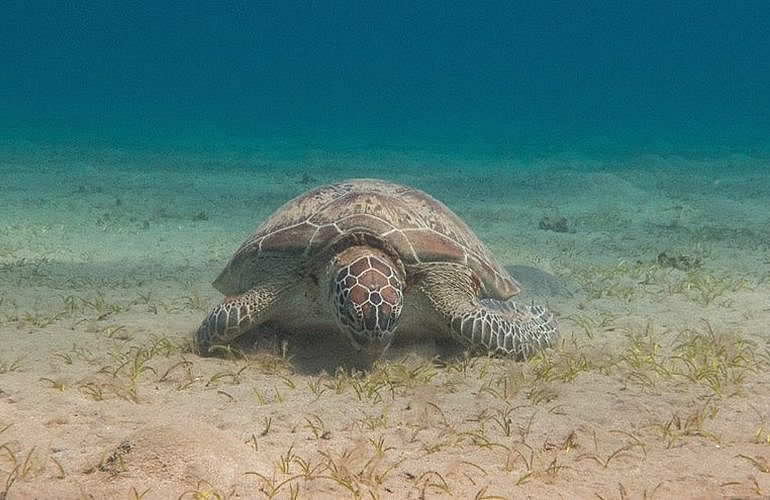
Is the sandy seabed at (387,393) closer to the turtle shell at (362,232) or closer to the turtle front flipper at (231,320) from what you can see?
the turtle front flipper at (231,320)

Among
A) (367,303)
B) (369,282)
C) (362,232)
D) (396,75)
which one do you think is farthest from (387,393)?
(396,75)

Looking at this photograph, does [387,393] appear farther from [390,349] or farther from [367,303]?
[390,349]

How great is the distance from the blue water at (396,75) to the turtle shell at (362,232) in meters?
24.2

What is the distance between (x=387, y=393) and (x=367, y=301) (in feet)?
2.04

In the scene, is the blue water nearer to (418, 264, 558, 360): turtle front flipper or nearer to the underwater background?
the underwater background

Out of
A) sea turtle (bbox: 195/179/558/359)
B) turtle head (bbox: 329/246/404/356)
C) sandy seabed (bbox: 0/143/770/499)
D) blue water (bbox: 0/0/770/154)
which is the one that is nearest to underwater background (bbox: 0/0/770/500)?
sandy seabed (bbox: 0/143/770/499)

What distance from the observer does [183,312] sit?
5742 millimetres

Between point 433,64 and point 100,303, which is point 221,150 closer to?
point 100,303

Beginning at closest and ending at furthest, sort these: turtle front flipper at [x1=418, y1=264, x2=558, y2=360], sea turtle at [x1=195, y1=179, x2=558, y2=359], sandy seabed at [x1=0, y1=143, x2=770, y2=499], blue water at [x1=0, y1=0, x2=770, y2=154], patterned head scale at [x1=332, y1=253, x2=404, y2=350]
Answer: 1. sandy seabed at [x1=0, y1=143, x2=770, y2=499]
2. patterned head scale at [x1=332, y1=253, x2=404, y2=350]
3. sea turtle at [x1=195, y1=179, x2=558, y2=359]
4. turtle front flipper at [x1=418, y1=264, x2=558, y2=360]
5. blue water at [x1=0, y1=0, x2=770, y2=154]

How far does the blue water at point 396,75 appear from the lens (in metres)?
38.0

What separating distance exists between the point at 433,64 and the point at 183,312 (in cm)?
14437

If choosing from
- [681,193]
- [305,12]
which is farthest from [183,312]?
[305,12]

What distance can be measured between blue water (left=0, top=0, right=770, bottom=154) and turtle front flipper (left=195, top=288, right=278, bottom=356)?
24692 millimetres

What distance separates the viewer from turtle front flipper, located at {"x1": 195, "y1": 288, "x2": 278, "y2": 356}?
14.6ft
